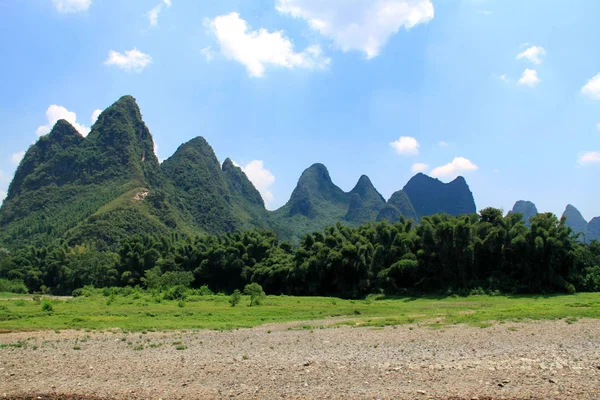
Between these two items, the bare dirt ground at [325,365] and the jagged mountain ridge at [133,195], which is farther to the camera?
the jagged mountain ridge at [133,195]

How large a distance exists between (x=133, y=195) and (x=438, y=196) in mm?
116970

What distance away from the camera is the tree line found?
3125 cm

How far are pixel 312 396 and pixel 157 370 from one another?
4616mm

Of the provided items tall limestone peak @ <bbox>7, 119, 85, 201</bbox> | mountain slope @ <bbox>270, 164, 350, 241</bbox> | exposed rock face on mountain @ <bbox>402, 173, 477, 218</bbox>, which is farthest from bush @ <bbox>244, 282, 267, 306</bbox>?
exposed rock face on mountain @ <bbox>402, 173, 477, 218</bbox>

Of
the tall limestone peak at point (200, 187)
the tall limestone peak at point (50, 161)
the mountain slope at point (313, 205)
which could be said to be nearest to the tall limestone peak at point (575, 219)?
the mountain slope at point (313, 205)

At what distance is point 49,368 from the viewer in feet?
37.6

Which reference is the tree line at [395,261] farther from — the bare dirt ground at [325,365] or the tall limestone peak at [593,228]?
the tall limestone peak at [593,228]

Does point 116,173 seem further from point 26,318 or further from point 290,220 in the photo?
point 26,318

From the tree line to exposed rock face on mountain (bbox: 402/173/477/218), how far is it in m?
122

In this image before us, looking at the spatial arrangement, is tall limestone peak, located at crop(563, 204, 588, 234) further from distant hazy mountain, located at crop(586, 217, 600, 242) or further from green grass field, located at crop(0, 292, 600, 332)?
green grass field, located at crop(0, 292, 600, 332)

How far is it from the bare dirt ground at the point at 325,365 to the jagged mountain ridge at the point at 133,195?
7217 centimetres

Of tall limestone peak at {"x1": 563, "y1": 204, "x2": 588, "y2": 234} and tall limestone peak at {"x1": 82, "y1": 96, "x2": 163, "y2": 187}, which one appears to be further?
tall limestone peak at {"x1": 563, "y1": 204, "x2": 588, "y2": 234}

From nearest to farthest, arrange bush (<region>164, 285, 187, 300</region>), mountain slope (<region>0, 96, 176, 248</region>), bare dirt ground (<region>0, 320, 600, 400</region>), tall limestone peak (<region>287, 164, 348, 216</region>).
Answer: bare dirt ground (<region>0, 320, 600, 400</region>), bush (<region>164, 285, 187, 300</region>), mountain slope (<region>0, 96, 176, 248</region>), tall limestone peak (<region>287, 164, 348, 216</region>)

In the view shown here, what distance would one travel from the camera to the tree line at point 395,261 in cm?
3125
